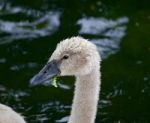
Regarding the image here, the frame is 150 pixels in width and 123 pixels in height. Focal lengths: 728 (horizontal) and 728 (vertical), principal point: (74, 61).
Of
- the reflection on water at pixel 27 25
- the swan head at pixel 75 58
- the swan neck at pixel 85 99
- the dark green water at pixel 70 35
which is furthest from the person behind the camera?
Answer: the reflection on water at pixel 27 25

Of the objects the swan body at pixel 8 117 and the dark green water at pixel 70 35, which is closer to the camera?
the swan body at pixel 8 117

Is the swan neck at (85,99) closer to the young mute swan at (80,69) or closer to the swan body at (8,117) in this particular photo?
the young mute swan at (80,69)

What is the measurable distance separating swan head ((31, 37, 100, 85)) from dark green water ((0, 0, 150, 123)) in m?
1.65

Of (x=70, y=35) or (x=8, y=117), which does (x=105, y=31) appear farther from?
(x=8, y=117)

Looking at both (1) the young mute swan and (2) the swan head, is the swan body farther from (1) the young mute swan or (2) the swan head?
(2) the swan head

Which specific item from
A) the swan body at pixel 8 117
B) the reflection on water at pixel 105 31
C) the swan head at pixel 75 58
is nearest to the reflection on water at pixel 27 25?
the reflection on water at pixel 105 31

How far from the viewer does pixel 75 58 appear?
6.49 m

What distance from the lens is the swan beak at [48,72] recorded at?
21.3ft

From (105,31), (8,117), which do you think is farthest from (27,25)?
(8,117)

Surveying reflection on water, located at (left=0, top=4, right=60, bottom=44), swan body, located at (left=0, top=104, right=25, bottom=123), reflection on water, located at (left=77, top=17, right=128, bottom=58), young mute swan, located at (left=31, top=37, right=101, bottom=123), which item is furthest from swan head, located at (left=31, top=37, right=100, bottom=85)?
reflection on water, located at (left=0, top=4, right=60, bottom=44)

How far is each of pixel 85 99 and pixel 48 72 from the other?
42cm

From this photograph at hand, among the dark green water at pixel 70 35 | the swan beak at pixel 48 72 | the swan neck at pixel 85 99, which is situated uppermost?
the dark green water at pixel 70 35

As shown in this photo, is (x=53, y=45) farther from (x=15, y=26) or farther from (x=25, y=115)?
(x=25, y=115)

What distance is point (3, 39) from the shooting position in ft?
33.2
